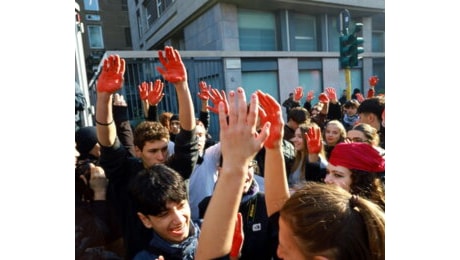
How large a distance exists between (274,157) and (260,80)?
4749 millimetres

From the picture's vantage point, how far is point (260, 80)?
545 centimetres

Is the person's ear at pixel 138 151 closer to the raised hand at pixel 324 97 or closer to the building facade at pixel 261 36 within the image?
the building facade at pixel 261 36

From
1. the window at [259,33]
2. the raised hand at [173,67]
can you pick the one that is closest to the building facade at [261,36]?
the window at [259,33]

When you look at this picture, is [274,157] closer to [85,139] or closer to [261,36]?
[85,139]

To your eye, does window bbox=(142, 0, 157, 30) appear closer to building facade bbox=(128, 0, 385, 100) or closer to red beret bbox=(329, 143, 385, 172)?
building facade bbox=(128, 0, 385, 100)

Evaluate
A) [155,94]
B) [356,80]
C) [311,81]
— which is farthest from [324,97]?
[311,81]

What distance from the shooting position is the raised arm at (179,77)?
107 cm

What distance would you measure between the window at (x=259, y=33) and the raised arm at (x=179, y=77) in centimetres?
470

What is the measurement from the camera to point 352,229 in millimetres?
582

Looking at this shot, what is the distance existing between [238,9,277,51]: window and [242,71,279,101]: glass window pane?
76 cm

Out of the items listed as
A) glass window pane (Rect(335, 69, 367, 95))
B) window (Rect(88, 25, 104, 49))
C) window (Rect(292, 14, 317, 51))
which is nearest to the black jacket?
window (Rect(88, 25, 104, 49))
